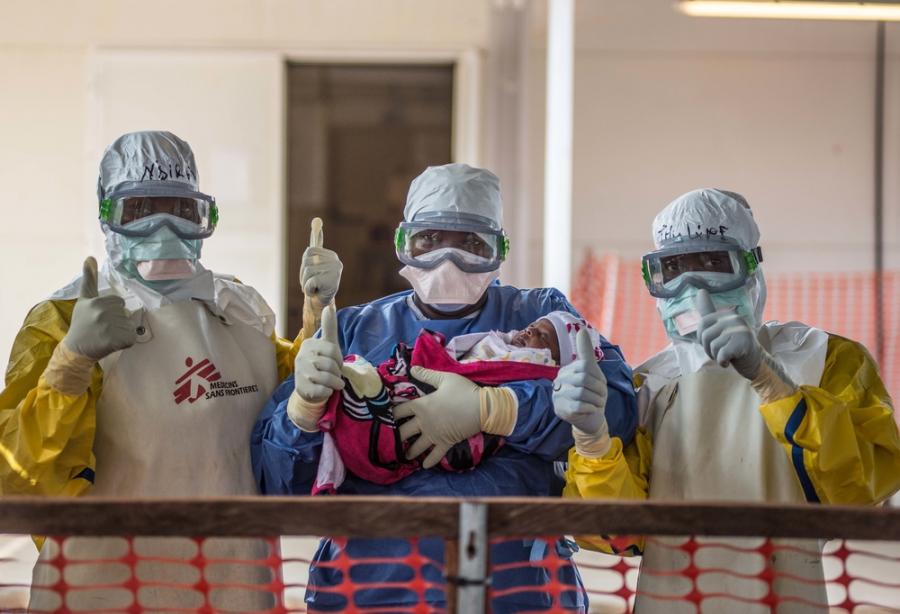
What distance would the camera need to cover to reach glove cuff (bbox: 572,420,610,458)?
2.14 m

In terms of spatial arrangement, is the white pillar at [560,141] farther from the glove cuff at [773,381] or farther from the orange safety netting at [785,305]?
the glove cuff at [773,381]

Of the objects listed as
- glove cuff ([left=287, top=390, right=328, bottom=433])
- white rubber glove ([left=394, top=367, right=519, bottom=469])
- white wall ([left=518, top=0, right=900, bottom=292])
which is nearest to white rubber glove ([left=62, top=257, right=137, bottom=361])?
glove cuff ([left=287, top=390, right=328, bottom=433])

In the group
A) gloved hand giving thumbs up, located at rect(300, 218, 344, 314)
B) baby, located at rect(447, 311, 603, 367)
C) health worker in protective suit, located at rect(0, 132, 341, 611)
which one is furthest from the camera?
gloved hand giving thumbs up, located at rect(300, 218, 344, 314)

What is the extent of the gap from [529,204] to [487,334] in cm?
428

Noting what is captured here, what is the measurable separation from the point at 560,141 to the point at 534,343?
3035 millimetres

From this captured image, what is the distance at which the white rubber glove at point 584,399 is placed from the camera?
82.0 inches

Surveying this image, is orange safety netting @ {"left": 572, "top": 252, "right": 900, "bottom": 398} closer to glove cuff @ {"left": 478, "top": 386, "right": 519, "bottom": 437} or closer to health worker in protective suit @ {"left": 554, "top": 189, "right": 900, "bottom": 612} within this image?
health worker in protective suit @ {"left": 554, "top": 189, "right": 900, "bottom": 612}

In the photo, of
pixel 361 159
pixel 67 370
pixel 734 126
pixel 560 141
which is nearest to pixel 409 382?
pixel 67 370

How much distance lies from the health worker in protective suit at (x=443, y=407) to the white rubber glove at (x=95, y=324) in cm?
38

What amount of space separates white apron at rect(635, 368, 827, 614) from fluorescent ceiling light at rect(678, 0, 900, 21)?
10.1ft

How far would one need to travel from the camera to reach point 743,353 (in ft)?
6.92

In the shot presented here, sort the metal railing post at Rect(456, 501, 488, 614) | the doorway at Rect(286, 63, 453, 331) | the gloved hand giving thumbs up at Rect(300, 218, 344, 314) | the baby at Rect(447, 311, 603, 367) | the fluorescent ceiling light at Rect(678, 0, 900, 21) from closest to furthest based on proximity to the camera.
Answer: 1. the metal railing post at Rect(456, 501, 488, 614)
2. the baby at Rect(447, 311, 603, 367)
3. the gloved hand giving thumbs up at Rect(300, 218, 344, 314)
4. the fluorescent ceiling light at Rect(678, 0, 900, 21)
5. the doorway at Rect(286, 63, 453, 331)

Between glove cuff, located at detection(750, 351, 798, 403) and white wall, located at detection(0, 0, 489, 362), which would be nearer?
glove cuff, located at detection(750, 351, 798, 403)

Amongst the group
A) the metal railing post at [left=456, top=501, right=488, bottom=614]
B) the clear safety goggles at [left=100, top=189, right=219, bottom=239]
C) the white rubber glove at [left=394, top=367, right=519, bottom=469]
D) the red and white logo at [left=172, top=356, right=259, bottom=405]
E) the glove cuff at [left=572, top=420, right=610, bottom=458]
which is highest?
the clear safety goggles at [left=100, top=189, right=219, bottom=239]
